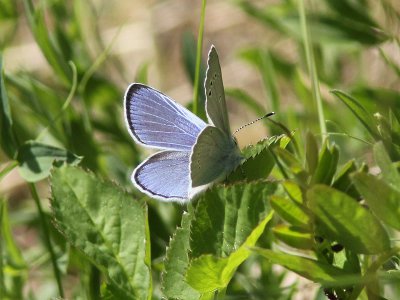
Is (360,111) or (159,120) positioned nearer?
(360,111)

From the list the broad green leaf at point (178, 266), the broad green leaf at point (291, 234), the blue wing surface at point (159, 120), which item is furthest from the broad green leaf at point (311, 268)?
the blue wing surface at point (159, 120)

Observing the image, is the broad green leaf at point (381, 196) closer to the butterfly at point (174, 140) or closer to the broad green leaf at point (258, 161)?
the broad green leaf at point (258, 161)

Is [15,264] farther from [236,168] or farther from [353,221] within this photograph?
[353,221]

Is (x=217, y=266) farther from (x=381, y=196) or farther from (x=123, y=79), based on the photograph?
(x=123, y=79)

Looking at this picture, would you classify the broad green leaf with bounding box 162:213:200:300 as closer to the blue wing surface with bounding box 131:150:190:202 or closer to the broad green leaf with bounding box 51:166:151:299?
the broad green leaf with bounding box 51:166:151:299

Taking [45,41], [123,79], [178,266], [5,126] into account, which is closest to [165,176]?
[178,266]

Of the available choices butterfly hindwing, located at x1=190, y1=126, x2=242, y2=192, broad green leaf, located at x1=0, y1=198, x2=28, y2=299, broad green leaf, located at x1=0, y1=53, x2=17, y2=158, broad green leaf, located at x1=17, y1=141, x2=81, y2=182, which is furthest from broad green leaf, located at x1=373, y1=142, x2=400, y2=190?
broad green leaf, located at x1=0, y1=198, x2=28, y2=299

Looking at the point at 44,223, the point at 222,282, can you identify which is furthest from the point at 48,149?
the point at 222,282
